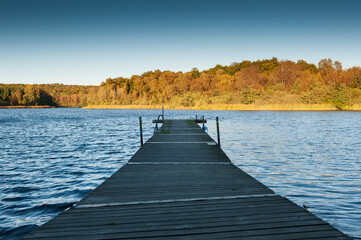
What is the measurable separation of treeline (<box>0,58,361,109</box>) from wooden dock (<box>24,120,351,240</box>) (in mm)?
61507

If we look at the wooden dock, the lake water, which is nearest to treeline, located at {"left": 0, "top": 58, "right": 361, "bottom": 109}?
the lake water

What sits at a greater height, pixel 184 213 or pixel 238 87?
pixel 238 87

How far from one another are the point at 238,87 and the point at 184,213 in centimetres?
9177

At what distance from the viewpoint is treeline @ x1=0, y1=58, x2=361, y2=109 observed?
64062 mm

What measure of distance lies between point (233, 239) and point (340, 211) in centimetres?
409

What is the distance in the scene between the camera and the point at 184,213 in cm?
429

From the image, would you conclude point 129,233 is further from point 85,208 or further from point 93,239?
point 85,208

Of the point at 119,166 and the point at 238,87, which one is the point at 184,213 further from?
the point at 238,87

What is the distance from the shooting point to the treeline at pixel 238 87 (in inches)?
2522

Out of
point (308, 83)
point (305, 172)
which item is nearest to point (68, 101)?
point (308, 83)

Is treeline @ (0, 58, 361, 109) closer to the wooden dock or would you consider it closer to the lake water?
the lake water

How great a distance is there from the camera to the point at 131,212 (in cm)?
434

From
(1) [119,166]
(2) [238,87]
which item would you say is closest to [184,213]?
(1) [119,166]

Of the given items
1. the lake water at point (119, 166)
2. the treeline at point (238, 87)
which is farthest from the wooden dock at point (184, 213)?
the treeline at point (238, 87)
